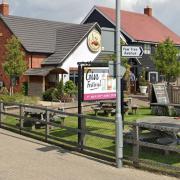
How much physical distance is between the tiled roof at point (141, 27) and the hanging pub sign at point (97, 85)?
101 feet

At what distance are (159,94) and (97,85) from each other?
415 inches

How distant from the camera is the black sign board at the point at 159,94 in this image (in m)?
24.0

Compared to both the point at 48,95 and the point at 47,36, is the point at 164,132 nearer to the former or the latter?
the point at 48,95

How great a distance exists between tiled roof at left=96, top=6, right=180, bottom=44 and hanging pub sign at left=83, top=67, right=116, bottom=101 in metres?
30.9

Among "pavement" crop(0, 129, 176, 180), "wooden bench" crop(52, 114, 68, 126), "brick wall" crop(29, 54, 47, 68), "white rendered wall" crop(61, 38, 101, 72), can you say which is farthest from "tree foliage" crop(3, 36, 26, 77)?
"pavement" crop(0, 129, 176, 180)

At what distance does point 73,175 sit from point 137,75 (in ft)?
112

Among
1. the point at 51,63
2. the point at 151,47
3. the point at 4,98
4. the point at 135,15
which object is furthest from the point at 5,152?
the point at 135,15

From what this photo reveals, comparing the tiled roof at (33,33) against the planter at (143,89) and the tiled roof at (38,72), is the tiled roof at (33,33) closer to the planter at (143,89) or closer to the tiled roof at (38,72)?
the tiled roof at (38,72)

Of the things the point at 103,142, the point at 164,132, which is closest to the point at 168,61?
the point at 103,142

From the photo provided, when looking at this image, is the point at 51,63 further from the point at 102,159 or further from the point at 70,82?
the point at 102,159

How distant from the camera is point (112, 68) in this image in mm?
11109

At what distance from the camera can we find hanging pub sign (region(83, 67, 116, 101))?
13.8 metres

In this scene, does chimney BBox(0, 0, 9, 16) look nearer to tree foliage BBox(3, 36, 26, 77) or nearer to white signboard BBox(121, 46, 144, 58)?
tree foliage BBox(3, 36, 26, 77)

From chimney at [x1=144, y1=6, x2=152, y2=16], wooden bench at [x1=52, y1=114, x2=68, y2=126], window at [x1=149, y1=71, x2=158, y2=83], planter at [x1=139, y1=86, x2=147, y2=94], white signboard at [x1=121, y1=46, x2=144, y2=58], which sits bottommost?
wooden bench at [x1=52, y1=114, x2=68, y2=126]
